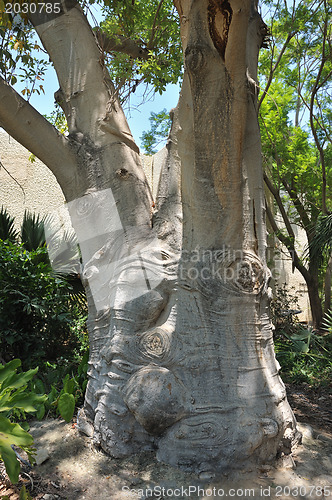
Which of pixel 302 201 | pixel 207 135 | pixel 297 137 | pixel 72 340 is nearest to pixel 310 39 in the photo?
pixel 297 137

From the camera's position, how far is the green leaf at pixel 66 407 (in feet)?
10.7

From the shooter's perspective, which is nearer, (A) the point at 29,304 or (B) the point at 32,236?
(A) the point at 29,304

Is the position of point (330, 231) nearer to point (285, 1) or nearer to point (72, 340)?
point (285, 1)

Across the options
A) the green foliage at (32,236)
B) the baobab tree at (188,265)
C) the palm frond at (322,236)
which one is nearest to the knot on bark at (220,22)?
the baobab tree at (188,265)

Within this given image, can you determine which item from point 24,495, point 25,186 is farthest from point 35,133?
point 25,186

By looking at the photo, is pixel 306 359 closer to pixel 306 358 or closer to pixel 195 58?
pixel 306 358

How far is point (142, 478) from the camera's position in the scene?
2699 mm

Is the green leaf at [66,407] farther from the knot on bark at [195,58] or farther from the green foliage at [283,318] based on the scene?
the green foliage at [283,318]

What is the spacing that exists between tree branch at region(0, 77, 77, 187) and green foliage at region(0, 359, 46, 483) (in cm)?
171

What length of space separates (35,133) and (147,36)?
3270 mm

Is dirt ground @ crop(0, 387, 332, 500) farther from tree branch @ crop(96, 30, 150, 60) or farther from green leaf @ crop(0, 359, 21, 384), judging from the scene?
tree branch @ crop(96, 30, 150, 60)

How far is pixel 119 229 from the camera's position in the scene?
3.52 m

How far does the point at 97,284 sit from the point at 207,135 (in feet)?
4.93

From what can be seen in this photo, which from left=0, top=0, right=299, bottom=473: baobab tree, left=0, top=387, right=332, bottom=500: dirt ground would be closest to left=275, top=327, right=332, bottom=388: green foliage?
left=0, top=387, right=332, bottom=500: dirt ground
